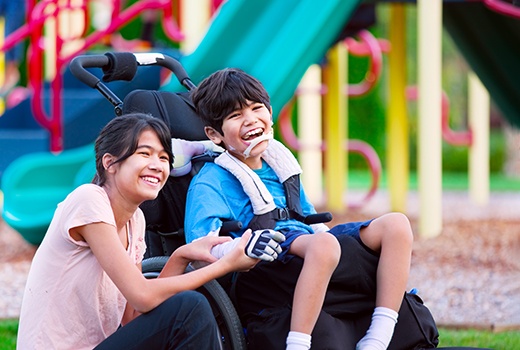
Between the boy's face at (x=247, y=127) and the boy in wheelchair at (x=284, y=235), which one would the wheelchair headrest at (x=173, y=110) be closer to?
the boy in wheelchair at (x=284, y=235)

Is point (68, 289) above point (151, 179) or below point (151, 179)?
below

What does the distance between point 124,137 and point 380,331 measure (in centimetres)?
90

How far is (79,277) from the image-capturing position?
8.80ft

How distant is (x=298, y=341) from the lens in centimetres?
271

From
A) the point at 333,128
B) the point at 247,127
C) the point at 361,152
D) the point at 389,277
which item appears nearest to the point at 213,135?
the point at 247,127

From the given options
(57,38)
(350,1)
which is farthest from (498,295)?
(57,38)

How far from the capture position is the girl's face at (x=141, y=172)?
2.73 meters

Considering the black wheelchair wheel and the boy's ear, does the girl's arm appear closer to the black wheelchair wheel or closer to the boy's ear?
the black wheelchair wheel

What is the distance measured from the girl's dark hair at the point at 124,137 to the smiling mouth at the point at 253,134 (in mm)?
377

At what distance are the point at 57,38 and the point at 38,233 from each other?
1.24 m

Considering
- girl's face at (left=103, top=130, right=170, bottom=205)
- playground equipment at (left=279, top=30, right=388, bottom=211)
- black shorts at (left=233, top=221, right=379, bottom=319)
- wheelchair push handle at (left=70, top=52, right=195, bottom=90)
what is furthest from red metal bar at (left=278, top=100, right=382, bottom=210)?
girl's face at (left=103, top=130, right=170, bottom=205)

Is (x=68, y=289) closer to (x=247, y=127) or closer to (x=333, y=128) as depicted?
(x=247, y=127)

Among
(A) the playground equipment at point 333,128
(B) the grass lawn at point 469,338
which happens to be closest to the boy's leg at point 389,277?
(B) the grass lawn at point 469,338

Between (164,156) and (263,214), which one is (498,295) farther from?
(164,156)
